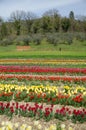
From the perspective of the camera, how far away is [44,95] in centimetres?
1183

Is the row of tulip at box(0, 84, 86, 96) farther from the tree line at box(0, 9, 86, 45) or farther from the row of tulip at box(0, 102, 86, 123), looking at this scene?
the tree line at box(0, 9, 86, 45)

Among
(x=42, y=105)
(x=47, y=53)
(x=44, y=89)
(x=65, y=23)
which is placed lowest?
(x=47, y=53)

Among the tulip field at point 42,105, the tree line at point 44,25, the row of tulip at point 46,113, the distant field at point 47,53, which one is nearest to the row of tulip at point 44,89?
the tulip field at point 42,105

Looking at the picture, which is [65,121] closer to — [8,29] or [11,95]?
[11,95]

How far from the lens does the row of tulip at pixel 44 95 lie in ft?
37.4

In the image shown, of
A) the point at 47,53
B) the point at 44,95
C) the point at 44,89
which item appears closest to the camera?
the point at 44,95

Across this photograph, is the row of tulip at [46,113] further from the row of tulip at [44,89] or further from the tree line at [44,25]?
the tree line at [44,25]

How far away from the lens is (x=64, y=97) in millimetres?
11586

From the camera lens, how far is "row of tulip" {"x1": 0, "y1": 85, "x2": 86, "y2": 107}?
37.4 ft

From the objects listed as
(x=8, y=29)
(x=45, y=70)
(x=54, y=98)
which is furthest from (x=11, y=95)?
(x=8, y=29)

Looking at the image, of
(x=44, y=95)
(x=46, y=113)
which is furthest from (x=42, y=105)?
(x=44, y=95)

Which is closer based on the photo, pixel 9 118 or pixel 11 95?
pixel 9 118

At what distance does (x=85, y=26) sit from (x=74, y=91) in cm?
8507

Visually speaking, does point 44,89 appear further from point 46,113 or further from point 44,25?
point 44,25
